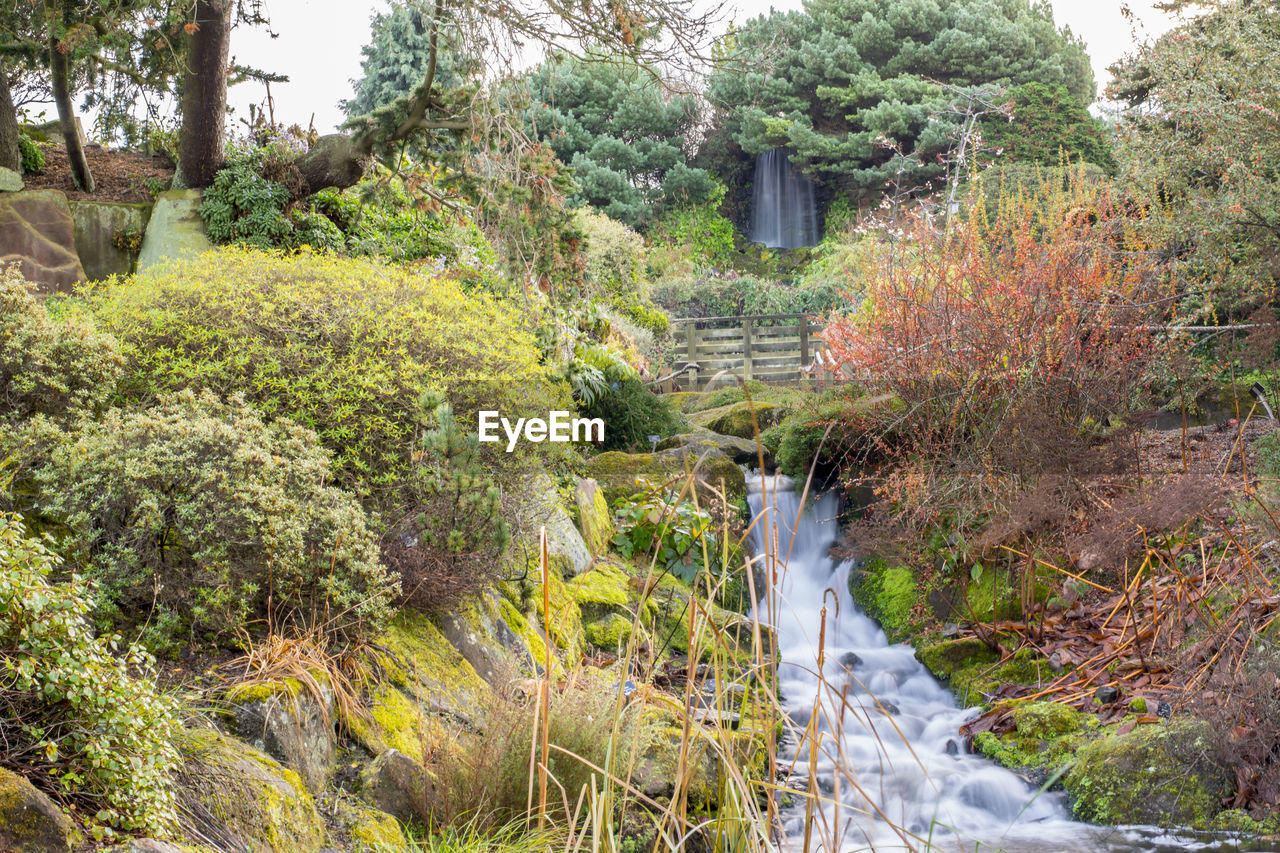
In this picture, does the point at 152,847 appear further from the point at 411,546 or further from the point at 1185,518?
the point at 1185,518

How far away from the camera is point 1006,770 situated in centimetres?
479

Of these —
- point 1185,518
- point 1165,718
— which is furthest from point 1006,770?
point 1185,518

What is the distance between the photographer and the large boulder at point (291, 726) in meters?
2.93

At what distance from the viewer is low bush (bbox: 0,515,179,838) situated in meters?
2.08

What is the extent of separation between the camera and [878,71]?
2475 centimetres

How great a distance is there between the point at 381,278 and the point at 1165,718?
451cm

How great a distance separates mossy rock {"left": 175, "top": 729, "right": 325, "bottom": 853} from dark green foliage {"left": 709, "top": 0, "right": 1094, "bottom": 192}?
21.9m

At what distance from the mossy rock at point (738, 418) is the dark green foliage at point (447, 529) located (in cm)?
588

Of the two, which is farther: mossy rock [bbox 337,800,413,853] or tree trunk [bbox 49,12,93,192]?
tree trunk [bbox 49,12,93,192]

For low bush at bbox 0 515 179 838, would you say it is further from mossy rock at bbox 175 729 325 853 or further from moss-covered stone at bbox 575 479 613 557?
moss-covered stone at bbox 575 479 613 557

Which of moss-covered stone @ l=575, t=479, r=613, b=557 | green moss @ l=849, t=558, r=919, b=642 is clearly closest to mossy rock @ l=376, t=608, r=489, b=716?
moss-covered stone @ l=575, t=479, r=613, b=557

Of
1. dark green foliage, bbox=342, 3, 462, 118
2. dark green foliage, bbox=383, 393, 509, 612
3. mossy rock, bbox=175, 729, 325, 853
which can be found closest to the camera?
mossy rock, bbox=175, 729, 325, 853

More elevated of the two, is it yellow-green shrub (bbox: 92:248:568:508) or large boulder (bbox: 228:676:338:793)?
yellow-green shrub (bbox: 92:248:568:508)
